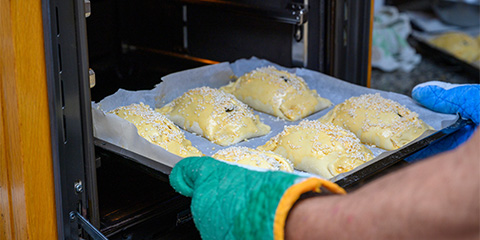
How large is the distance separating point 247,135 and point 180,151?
0.30 metres

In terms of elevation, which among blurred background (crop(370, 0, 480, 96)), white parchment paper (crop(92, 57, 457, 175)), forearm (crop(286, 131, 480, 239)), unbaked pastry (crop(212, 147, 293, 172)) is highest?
forearm (crop(286, 131, 480, 239))

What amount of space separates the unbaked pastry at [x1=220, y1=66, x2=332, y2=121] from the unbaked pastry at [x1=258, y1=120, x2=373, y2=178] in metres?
0.28

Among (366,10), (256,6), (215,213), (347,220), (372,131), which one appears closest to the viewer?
(347,220)

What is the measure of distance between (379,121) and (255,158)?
1.89ft

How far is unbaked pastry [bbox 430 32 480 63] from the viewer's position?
487 cm

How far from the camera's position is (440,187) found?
0.66 metres

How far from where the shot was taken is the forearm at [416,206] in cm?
63

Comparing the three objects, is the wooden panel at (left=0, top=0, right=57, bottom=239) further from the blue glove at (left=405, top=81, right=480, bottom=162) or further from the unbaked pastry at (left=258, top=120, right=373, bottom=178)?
the blue glove at (left=405, top=81, right=480, bottom=162)

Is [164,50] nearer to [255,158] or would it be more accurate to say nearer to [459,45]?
[255,158]

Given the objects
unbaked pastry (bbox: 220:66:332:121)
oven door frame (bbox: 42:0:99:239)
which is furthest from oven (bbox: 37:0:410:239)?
unbaked pastry (bbox: 220:66:332:121)

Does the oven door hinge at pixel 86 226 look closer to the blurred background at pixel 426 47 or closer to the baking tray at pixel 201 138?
the baking tray at pixel 201 138

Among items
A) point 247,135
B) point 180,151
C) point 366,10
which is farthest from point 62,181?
point 366,10

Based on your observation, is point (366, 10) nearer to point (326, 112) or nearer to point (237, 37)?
point (326, 112)

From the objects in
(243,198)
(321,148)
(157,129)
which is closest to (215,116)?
(157,129)
